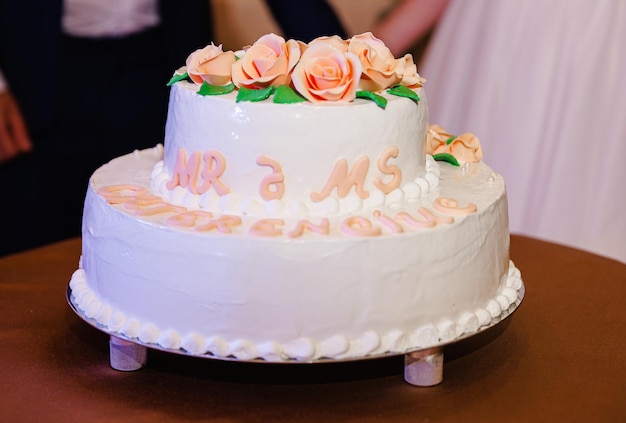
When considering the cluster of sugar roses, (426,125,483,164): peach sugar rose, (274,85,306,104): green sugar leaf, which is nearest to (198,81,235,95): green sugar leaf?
the cluster of sugar roses

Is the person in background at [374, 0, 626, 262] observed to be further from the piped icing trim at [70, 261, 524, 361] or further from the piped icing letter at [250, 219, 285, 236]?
the piped icing letter at [250, 219, 285, 236]

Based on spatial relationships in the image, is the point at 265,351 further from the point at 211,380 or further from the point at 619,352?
the point at 619,352

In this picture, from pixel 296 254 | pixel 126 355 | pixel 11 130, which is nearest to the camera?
pixel 296 254

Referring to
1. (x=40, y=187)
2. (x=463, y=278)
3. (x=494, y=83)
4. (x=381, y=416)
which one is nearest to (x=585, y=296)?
(x=463, y=278)

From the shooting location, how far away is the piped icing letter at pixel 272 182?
184 centimetres

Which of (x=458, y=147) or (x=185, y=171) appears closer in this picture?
(x=185, y=171)

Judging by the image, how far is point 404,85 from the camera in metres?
2.04

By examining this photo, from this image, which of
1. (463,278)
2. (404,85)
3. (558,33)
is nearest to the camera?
(463,278)

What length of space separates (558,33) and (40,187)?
211cm

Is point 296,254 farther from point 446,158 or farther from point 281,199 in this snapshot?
point 446,158

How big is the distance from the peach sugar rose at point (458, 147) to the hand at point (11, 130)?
207 centimetres

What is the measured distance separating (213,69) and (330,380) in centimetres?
66

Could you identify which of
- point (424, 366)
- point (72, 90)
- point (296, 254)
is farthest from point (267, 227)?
point (72, 90)

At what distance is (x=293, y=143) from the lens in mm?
1839
